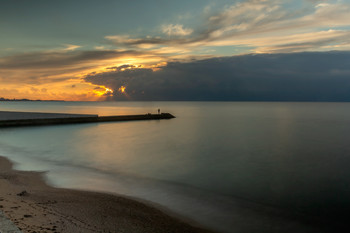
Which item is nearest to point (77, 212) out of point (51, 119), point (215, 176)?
point (215, 176)

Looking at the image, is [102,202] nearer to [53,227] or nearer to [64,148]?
[53,227]

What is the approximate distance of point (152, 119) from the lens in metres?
67.4

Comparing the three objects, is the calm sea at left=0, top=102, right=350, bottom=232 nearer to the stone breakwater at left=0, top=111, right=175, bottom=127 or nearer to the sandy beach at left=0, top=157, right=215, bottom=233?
the sandy beach at left=0, top=157, right=215, bottom=233

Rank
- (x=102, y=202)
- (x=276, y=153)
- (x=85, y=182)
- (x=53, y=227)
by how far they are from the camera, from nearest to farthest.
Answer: (x=53, y=227)
(x=102, y=202)
(x=85, y=182)
(x=276, y=153)

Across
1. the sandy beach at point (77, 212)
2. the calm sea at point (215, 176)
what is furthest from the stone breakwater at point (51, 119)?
the sandy beach at point (77, 212)

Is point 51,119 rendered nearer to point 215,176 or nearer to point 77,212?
point 215,176

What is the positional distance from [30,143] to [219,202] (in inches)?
996

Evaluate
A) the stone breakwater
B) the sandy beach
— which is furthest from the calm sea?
the stone breakwater

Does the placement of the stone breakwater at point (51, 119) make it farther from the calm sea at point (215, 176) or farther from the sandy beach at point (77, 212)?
the sandy beach at point (77, 212)

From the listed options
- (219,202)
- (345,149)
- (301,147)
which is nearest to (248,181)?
(219,202)

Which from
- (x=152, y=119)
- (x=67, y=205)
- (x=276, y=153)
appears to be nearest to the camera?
(x=67, y=205)

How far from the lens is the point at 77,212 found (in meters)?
8.88

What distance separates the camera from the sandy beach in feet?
24.0

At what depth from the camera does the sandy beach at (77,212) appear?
7.33m
